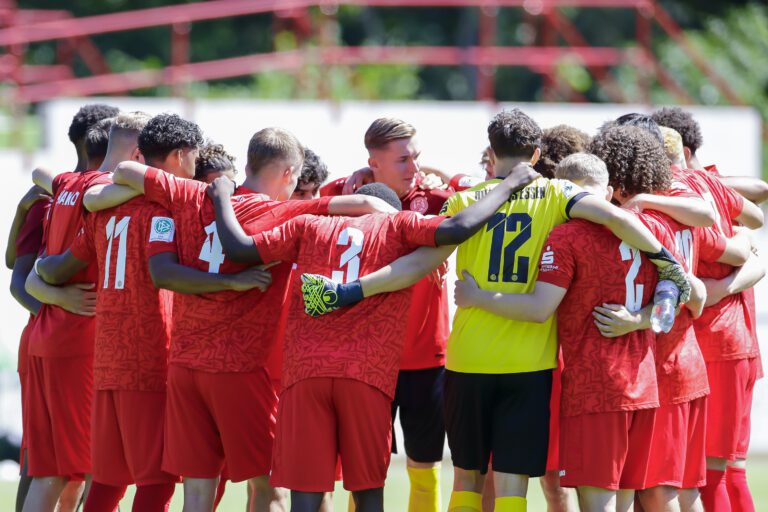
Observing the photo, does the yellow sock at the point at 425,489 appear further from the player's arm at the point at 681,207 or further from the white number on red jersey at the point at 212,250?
the player's arm at the point at 681,207

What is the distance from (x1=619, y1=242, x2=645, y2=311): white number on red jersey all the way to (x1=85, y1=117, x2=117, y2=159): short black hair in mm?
2784

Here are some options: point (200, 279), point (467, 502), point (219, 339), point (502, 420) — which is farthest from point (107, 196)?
point (467, 502)

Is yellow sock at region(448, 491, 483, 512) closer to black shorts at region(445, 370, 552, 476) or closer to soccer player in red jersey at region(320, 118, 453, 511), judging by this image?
black shorts at region(445, 370, 552, 476)

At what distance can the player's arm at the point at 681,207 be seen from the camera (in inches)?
205

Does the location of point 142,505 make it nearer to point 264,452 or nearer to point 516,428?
point 264,452

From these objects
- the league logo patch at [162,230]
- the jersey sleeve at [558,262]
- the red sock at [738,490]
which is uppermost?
the league logo patch at [162,230]

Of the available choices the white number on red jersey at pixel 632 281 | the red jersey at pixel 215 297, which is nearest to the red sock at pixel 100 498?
the red jersey at pixel 215 297

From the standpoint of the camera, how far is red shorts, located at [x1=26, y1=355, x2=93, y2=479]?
18.8 ft

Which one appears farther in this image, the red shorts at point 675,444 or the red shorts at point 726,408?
the red shorts at point 726,408

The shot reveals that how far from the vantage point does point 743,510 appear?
5.97 meters

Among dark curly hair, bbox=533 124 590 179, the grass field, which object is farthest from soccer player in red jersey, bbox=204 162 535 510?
the grass field

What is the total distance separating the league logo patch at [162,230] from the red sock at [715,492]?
307cm

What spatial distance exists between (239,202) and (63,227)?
1.16 metres

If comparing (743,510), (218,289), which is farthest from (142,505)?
(743,510)
